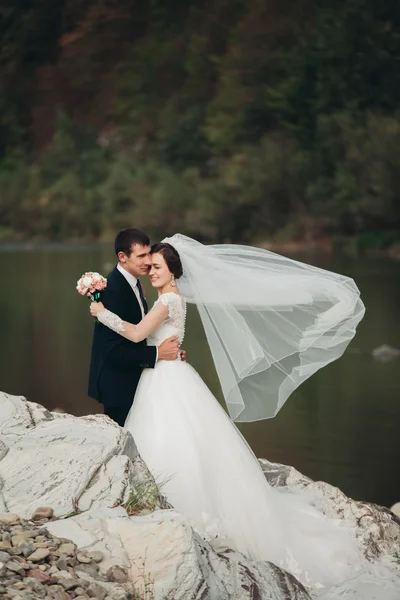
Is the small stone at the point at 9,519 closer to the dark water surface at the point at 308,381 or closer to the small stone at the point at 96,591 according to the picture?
the small stone at the point at 96,591

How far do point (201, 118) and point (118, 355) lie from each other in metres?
29.7

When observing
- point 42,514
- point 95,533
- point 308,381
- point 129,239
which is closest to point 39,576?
point 95,533

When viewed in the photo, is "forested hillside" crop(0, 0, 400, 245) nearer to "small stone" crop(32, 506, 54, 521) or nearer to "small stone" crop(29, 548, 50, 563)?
"small stone" crop(32, 506, 54, 521)

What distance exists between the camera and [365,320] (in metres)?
16.0

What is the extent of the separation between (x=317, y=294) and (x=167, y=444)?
1.01 m

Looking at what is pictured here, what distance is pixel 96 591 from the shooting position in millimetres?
3186

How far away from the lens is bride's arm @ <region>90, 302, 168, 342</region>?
4293 millimetres

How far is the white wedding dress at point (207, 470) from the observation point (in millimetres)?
4332

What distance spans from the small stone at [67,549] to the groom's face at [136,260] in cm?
132

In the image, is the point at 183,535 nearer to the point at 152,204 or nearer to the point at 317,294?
the point at 317,294

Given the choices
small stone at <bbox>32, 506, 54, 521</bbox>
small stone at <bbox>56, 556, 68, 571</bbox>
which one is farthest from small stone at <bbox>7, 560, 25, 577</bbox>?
small stone at <bbox>32, 506, 54, 521</bbox>

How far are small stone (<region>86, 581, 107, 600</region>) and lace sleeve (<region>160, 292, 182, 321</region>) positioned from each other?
1.39m

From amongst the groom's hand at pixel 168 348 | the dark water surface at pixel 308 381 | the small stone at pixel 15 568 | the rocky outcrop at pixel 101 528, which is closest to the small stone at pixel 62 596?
the rocky outcrop at pixel 101 528

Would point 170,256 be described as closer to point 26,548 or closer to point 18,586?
point 26,548
